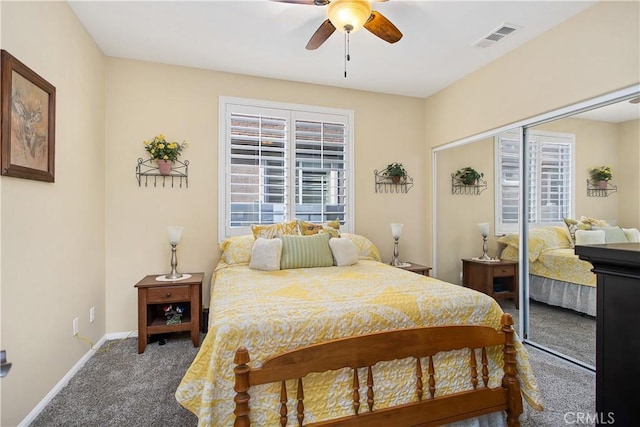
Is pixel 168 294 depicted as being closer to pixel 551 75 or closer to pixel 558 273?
pixel 558 273

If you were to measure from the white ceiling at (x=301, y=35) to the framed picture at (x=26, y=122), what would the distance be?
0.90m

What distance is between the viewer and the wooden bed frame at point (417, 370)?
1367 millimetres

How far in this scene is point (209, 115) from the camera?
11.1ft

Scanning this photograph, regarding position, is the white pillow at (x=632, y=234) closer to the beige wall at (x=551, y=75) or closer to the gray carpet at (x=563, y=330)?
the beige wall at (x=551, y=75)

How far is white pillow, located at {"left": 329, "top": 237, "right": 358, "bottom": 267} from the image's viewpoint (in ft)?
9.71

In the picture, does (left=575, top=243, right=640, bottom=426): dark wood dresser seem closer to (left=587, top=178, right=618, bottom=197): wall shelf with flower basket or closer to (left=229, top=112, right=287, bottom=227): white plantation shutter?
(left=587, top=178, right=618, bottom=197): wall shelf with flower basket

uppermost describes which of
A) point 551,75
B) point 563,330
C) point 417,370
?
point 551,75

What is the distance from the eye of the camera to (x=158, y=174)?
126 inches

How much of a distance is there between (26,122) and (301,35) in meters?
2.07

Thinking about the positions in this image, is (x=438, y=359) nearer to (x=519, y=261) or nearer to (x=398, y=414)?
(x=398, y=414)

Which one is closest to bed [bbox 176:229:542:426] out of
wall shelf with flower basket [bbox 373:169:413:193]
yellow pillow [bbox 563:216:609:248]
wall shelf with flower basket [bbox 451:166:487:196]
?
yellow pillow [bbox 563:216:609:248]

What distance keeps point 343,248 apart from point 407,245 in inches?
59.9

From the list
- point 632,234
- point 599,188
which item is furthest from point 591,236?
point 599,188

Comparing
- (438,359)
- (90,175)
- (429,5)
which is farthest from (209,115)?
(438,359)
